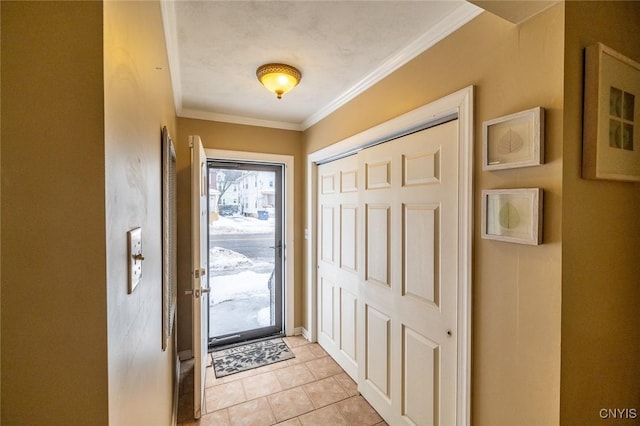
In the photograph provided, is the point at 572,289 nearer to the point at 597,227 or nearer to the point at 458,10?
the point at 597,227

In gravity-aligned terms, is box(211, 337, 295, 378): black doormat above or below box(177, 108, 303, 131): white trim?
below

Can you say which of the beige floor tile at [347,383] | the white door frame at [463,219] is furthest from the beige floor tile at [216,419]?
the white door frame at [463,219]

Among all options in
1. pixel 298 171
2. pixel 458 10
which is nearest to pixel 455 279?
pixel 458 10

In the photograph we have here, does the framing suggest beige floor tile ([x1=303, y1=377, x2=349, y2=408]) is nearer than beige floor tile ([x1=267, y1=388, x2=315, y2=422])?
No

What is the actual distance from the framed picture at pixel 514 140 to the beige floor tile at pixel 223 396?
2362 mm

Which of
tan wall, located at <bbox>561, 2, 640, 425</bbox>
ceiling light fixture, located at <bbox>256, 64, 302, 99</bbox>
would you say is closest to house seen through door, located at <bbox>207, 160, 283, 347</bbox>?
ceiling light fixture, located at <bbox>256, 64, 302, 99</bbox>

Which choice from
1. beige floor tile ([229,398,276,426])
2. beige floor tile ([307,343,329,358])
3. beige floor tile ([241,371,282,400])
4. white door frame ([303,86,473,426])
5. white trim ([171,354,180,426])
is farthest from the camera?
beige floor tile ([307,343,329,358])

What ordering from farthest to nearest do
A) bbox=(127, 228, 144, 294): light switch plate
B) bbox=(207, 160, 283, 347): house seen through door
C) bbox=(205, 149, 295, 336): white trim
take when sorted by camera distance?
1. bbox=(205, 149, 295, 336): white trim
2. bbox=(207, 160, 283, 347): house seen through door
3. bbox=(127, 228, 144, 294): light switch plate

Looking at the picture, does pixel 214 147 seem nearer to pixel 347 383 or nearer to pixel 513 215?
pixel 347 383

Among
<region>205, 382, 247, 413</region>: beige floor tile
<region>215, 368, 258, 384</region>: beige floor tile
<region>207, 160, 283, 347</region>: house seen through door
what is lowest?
<region>205, 382, 247, 413</region>: beige floor tile

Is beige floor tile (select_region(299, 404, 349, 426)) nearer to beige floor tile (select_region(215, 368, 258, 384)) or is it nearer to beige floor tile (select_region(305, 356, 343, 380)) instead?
beige floor tile (select_region(305, 356, 343, 380))

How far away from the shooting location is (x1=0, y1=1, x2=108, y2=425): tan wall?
45 cm

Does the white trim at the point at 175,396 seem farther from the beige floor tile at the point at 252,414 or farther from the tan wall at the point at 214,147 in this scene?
the tan wall at the point at 214,147

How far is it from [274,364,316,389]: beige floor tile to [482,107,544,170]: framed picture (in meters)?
2.21
